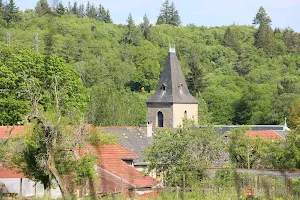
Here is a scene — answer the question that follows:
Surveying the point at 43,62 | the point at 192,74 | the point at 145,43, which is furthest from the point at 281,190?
the point at 145,43

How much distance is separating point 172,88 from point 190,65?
29601mm

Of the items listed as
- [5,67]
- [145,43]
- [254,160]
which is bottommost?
[254,160]

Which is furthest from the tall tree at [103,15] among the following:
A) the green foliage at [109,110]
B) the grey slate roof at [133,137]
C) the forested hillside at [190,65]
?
the grey slate roof at [133,137]

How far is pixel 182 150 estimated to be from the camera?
20.0 m

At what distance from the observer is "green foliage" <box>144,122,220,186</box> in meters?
19.1

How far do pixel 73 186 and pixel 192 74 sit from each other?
62017 mm

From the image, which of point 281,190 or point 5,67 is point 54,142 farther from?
point 5,67

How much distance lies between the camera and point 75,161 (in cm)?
1350

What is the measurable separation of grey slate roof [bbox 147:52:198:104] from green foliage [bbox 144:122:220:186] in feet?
88.9

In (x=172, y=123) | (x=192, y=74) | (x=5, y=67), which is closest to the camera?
(x=5, y=67)

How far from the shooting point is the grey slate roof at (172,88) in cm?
4875

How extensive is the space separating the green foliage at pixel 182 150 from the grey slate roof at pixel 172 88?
27109 mm

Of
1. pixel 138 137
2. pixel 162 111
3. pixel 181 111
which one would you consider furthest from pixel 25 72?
pixel 181 111

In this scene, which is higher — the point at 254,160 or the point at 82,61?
the point at 82,61
